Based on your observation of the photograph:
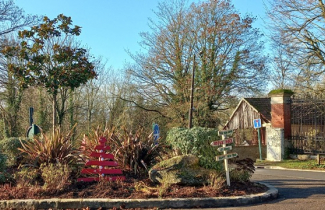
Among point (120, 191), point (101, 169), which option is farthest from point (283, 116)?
point (120, 191)

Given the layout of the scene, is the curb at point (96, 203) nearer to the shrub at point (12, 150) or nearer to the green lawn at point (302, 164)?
the shrub at point (12, 150)

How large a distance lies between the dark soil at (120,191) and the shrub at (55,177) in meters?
0.11

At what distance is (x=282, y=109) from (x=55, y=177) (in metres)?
15.3

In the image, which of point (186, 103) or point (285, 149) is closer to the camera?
point (285, 149)

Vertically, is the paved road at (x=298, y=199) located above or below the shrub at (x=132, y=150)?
below

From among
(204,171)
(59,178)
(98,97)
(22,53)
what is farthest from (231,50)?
(59,178)

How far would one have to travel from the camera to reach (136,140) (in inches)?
356

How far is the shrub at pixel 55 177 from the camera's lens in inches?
A: 288

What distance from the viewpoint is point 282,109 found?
19562 millimetres

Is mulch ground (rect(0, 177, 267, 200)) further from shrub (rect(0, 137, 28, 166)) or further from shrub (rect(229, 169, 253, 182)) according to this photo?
shrub (rect(0, 137, 28, 166))

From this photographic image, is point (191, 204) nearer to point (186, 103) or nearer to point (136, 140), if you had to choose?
point (136, 140)

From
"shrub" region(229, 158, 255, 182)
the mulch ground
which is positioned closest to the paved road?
the mulch ground

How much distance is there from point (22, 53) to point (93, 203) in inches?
287

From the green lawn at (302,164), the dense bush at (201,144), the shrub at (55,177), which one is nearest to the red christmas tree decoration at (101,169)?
the shrub at (55,177)
